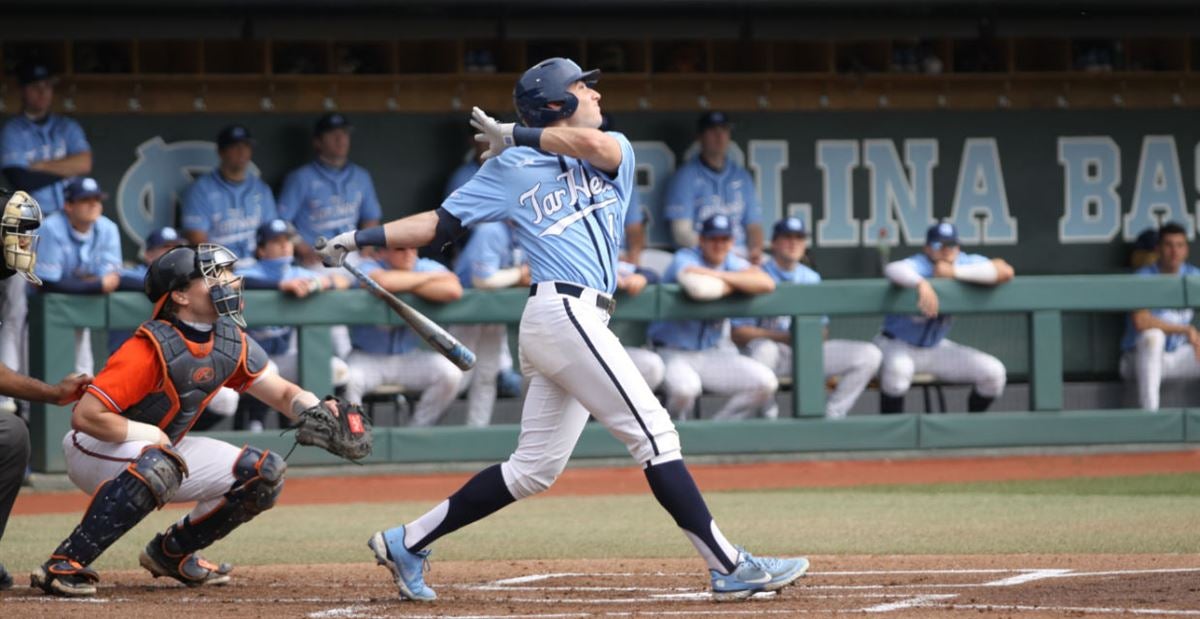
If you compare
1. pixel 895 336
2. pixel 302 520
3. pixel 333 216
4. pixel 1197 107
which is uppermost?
pixel 1197 107

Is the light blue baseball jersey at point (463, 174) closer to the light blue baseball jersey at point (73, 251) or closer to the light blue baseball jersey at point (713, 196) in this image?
the light blue baseball jersey at point (713, 196)

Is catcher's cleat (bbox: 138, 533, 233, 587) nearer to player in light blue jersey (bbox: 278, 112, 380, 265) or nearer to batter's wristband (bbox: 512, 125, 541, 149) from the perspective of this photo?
batter's wristband (bbox: 512, 125, 541, 149)

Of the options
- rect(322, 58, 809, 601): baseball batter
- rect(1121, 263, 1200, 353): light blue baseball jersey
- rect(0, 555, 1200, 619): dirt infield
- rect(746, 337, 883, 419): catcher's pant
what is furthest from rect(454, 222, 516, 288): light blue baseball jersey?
rect(322, 58, 809, 601): baseball batter

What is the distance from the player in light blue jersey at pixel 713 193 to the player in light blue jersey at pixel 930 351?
4.26ft

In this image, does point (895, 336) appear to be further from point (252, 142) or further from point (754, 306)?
point (252, 142)

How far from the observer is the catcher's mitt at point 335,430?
500cm

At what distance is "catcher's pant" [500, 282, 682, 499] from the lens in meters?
4.64

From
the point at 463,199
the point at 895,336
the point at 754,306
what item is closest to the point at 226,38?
the point at 754,306

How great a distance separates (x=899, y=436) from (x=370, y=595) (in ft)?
16.6

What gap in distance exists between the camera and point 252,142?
10117 millimetres

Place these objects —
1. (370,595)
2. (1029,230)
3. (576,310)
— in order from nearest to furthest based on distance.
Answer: (576,310) < (370,595) < (1029,230)

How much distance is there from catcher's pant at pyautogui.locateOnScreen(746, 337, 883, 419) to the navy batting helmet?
4685mm

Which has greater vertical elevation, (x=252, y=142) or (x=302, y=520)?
(x=252, y=142)

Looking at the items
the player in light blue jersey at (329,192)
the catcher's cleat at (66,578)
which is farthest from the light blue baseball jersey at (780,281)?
the catcher's cleat at (66,578)
